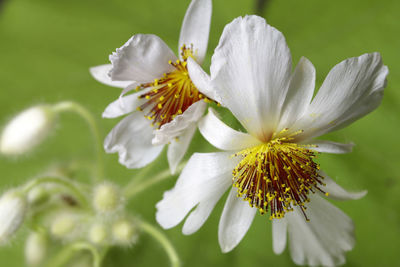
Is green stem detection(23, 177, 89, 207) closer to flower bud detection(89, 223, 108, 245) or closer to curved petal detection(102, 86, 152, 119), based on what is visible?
flower bud detection(89, 223, 108, 245)

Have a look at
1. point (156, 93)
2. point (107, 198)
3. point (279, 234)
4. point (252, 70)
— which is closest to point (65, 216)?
point (107, 198)

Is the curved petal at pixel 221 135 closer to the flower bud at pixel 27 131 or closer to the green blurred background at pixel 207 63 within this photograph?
the green blurred background at pixel 207 63

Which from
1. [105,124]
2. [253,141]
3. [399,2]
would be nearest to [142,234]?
[105,124]

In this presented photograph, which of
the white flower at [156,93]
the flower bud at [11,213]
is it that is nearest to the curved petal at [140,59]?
the white flower at [156,93]

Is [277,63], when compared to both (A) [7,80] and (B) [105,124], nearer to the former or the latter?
(B) [105,124]

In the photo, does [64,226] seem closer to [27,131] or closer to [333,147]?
[27,131]

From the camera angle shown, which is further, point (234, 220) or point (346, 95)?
point (234, 220)
